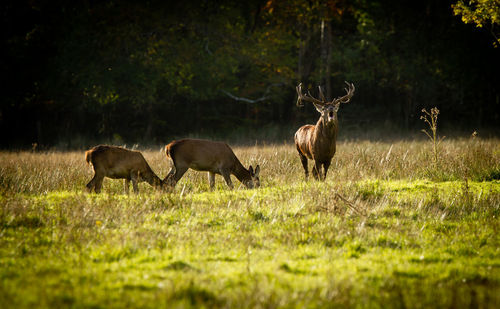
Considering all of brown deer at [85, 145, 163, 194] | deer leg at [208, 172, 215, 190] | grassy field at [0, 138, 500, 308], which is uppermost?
brown deer at [85, 145, 163, 194]

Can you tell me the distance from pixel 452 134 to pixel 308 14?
9.99m

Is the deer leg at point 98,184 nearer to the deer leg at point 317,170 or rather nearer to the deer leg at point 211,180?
the deer leg at point 211,180

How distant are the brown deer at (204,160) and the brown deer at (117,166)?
536 millimetres

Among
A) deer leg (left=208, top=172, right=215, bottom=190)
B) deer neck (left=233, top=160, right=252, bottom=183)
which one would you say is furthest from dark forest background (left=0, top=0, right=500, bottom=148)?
deer leg (left=208, top=172, right=215, bottom=190)

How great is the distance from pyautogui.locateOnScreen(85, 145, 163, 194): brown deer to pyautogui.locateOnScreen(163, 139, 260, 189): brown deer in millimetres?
536

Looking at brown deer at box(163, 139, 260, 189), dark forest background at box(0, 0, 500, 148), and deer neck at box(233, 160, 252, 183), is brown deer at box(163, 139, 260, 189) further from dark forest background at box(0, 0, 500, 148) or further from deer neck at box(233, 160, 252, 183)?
dark forest background at box(0, 0, 500, 148)

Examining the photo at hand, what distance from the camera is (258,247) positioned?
556 cm

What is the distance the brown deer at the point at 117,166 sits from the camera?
9461 mm

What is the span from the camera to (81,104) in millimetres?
24562

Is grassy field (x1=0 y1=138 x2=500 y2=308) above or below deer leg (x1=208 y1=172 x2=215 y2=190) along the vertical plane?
above

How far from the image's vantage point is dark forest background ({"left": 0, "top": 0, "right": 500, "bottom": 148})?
2239 centimetres

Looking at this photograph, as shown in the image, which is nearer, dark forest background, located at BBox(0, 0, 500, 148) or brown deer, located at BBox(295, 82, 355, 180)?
brown deer, located at BBox(295, 82, 355, 180)

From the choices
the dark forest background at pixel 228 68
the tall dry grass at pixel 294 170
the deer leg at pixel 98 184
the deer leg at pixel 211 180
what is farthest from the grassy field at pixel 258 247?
the dark forest background at pixel 228 68

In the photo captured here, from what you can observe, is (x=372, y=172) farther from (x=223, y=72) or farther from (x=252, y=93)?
(x=252, y=93)
